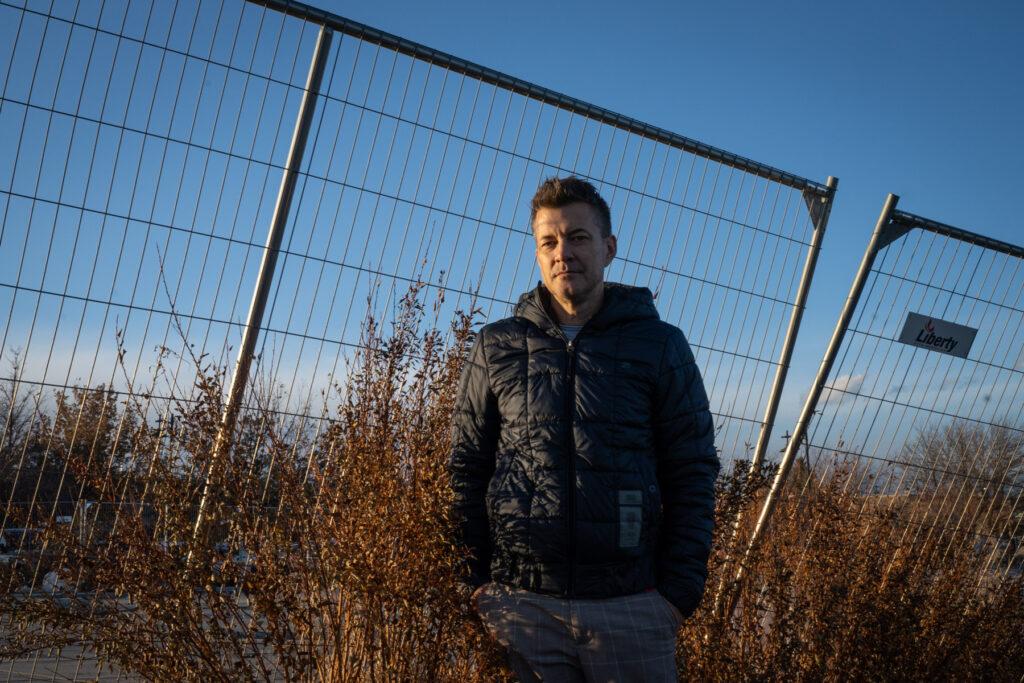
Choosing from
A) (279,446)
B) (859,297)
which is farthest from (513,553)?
(859,297)

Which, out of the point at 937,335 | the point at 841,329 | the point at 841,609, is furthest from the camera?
the point at 937,335

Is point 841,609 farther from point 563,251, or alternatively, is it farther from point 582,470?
point 563,251

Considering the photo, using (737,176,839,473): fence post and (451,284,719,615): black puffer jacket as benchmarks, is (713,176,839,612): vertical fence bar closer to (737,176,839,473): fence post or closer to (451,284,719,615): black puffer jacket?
(737,176,839,473): fence post

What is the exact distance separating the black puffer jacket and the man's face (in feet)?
0.30

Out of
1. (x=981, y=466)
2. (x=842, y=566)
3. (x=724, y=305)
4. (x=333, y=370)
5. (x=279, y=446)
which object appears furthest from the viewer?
(x=981, y=466)

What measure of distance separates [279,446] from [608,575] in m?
1.24

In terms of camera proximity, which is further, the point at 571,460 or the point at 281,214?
the point at 281,214

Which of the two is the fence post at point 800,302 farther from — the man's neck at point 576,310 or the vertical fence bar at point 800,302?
the man's neck at point 576,310

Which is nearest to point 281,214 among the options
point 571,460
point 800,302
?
point 571,460

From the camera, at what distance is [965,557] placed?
5.78 metres

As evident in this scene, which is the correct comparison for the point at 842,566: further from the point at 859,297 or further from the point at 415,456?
the point at 415,456

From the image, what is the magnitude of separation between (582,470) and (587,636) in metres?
0.45

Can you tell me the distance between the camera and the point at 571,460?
253 centimetres

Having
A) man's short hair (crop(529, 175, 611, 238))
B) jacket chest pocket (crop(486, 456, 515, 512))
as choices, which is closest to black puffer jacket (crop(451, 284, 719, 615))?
jacket chest pocket (crop(486, 456, 515, 512))
